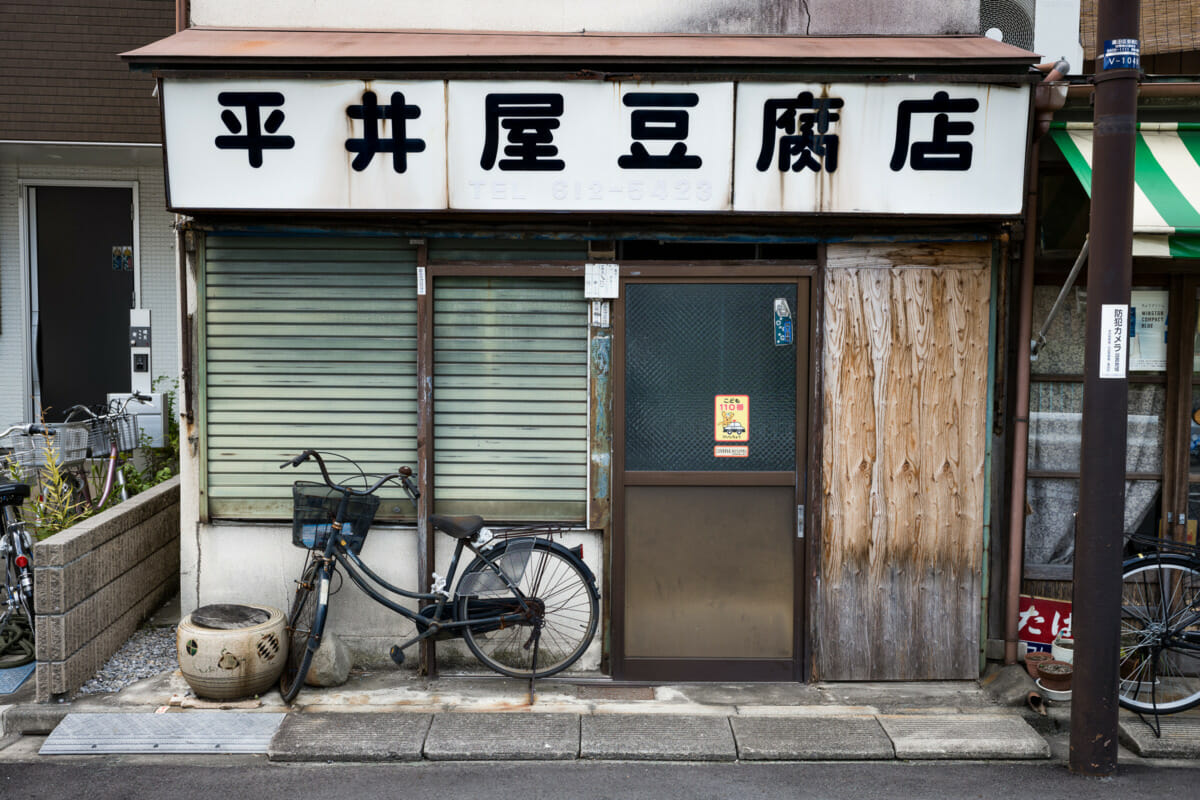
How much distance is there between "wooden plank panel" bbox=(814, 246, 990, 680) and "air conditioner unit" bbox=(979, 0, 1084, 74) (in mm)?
1994

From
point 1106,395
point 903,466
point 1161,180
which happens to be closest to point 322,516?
point 903,466

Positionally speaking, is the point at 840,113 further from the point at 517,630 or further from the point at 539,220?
the point at 517,630

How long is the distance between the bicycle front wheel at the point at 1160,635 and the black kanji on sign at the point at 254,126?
645 cm

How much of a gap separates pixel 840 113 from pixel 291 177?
381cm

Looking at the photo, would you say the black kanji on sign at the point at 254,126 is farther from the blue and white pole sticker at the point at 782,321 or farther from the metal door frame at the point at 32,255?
the metal door frame at the point at 32,255

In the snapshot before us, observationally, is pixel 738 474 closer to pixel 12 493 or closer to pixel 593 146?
pixel 593 146

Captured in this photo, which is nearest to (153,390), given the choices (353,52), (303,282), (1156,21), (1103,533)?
(303,282)

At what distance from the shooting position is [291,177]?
6273 mm

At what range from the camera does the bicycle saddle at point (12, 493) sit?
701 cm

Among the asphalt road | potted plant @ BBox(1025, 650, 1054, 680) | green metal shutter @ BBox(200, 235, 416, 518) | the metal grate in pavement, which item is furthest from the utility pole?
the metal grate in pavement

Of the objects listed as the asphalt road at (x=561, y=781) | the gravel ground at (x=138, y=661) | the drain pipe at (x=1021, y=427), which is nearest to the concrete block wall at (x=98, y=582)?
the gravel ground at (x=138, y=661)

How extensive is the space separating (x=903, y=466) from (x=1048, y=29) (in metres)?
3.84

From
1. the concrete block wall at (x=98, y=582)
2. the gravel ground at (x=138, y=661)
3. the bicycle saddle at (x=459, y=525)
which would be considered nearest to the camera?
the concrete block wall at (x=98, y=582)

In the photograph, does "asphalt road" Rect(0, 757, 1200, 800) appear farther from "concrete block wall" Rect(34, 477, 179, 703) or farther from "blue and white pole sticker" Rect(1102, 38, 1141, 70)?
"blue and white pole sticker" Rect(1102, 38, 1141, 70)
